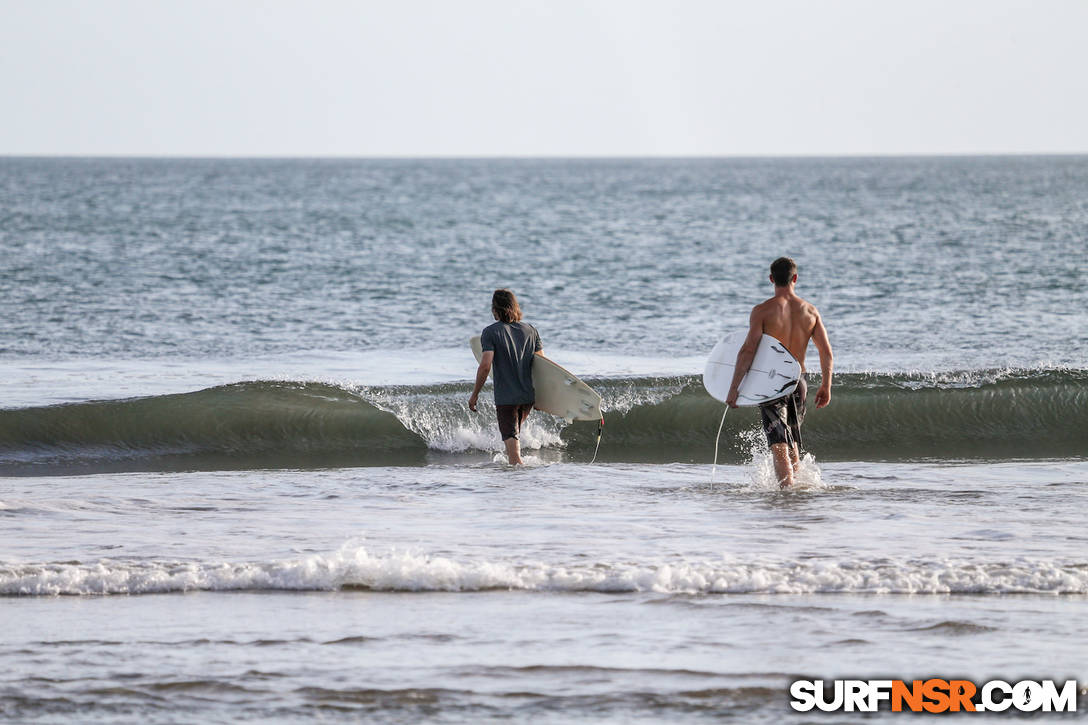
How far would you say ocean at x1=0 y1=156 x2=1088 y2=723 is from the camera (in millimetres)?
5090

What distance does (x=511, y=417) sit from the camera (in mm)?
9883

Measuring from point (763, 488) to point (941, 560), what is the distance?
2.45 metres

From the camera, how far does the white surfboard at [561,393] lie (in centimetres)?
988

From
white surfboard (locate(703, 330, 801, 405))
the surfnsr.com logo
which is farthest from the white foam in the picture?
the surfnsr.com logo

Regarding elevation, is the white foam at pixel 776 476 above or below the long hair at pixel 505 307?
below

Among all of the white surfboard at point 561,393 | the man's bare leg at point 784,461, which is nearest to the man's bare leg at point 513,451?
the white surfboard at point 561,393

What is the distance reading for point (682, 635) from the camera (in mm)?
5539

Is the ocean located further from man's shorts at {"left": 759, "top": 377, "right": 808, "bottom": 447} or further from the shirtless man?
the shirtless man

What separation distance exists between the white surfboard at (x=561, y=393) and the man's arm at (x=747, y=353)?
1.53 meters

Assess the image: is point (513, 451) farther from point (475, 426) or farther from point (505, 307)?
point (475, 426)

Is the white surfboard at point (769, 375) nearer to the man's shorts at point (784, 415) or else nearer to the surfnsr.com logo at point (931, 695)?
the man's shorts at point (784, 415)

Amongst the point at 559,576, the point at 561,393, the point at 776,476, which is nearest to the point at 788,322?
the point at 776,476

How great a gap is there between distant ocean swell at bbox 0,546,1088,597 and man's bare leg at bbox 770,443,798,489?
208 centimetres

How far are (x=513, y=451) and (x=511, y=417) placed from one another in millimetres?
393
